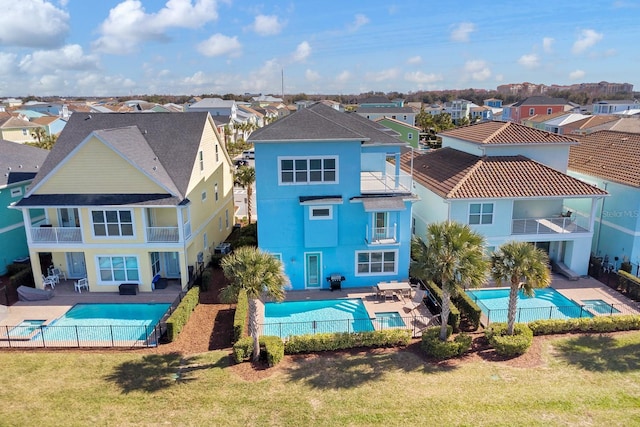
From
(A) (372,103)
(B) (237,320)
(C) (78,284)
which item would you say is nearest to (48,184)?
(C) (78,284)

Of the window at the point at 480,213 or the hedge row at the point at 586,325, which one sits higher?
the window at the point at 480,213

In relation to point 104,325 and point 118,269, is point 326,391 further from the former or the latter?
point 118,269

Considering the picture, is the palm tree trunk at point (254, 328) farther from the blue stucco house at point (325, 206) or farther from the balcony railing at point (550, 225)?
the balcony railing at point (550, 225)

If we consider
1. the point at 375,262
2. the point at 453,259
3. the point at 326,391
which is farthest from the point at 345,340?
the point at 375,262

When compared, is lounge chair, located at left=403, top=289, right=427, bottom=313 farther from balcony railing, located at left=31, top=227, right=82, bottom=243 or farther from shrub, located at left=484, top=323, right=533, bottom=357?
balcony railing, located at left=31, top=227, right=82, bottom=243

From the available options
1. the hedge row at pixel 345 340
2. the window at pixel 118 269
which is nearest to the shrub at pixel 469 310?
the hedge row at pixel 345 340
